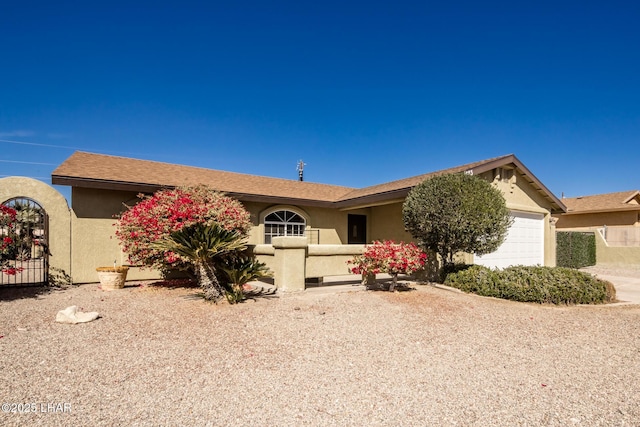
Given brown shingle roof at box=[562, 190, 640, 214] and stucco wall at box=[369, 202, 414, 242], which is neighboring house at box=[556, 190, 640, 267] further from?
stucco wall at box=[369, 202, 414, 242]

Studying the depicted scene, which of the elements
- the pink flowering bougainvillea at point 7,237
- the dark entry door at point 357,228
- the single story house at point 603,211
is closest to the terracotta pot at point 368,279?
the dark entry door at point 357,228

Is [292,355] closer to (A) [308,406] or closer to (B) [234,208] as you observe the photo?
(A) [308,406]

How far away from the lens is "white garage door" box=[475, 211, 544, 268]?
13172 millimetres

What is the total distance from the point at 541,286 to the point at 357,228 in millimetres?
9677

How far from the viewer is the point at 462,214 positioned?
9453 mm

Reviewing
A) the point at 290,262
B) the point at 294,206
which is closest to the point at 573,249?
the point at 294,206

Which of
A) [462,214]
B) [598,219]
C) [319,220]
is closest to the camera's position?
[462,214]

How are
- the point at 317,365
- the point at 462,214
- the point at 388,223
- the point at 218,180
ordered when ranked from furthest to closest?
the point at 388,223
the point at 218,180
the point at 462,214
the point at 317,365

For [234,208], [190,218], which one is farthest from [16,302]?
[234,208]

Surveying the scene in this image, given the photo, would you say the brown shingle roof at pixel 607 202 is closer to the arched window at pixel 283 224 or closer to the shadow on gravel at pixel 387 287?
the arched window at pixel 283 224

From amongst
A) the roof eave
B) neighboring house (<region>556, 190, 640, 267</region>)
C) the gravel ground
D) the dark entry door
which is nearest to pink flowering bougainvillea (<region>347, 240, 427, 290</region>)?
the gravel ground

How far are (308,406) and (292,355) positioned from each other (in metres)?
1.39

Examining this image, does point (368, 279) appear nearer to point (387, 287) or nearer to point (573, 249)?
point (387, 287)

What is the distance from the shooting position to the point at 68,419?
2963 millimetres
